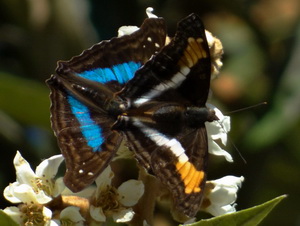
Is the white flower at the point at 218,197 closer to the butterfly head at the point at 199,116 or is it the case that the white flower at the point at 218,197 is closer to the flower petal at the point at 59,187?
the butterfly head at the point at 199,116

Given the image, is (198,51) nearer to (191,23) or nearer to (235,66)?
(191,23)

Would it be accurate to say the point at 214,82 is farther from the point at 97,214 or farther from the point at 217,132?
the point at 97,214

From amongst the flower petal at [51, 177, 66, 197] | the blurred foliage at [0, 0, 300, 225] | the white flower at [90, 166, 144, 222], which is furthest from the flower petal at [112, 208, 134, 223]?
the blurred foliage at [0, 0, 300, 225]

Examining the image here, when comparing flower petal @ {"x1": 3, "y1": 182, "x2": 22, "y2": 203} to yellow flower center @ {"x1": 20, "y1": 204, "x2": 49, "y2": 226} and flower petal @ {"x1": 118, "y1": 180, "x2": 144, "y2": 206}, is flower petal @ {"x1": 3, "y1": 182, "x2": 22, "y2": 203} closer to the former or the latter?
yellow flower center @ {"x1": 20, "y1": 204, "x2": 49, "y2": 226}

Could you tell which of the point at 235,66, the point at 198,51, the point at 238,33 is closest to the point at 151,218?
the point at 198,51

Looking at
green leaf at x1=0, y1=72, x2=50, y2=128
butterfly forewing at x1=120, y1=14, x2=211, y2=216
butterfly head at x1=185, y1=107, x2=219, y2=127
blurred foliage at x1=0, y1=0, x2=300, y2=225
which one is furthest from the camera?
blurred foliage at x1=0, y1=0, x2=300, y2=225
